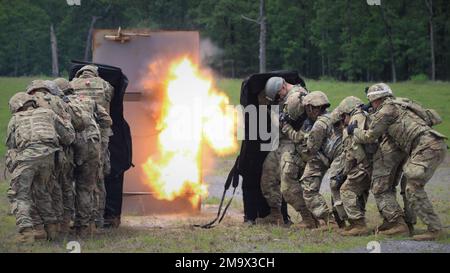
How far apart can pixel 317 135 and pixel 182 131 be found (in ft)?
9.19

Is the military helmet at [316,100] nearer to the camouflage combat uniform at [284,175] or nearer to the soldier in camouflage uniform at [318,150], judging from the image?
the soldier in camouflage uniform at [318,150]

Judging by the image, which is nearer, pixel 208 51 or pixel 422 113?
pixel 422 113

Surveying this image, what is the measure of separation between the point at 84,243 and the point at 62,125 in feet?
5.10

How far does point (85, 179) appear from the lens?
12.1m

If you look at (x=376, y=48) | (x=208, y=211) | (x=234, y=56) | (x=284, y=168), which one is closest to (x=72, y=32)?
(x=234, y=56)

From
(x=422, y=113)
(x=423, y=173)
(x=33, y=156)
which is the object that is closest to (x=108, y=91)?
(x=33, y=156)

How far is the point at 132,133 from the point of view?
14.2 meters

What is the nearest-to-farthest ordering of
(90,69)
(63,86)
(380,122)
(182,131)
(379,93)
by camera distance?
(380,122)
(379,93)
(63,86)
(90,69)
(182,131)

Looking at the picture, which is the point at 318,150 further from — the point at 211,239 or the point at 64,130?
the point at 64,130

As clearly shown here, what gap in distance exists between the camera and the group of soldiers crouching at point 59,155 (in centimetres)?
1084

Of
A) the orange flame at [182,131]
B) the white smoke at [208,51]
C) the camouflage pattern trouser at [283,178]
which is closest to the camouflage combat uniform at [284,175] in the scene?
the camouflage pattern trouser at [283,178]

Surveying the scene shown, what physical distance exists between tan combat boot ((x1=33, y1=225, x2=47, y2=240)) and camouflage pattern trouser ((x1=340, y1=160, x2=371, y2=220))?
4.08 metres

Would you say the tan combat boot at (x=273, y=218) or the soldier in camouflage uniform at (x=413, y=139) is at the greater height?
the soldier in camouflage uniform at (x=413, y=139)

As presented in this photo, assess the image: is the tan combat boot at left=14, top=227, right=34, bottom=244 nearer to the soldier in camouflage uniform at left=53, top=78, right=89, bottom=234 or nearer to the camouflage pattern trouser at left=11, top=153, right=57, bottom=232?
the camouflage pattern trouser at left=11, top=153, right=57, bottom=232
